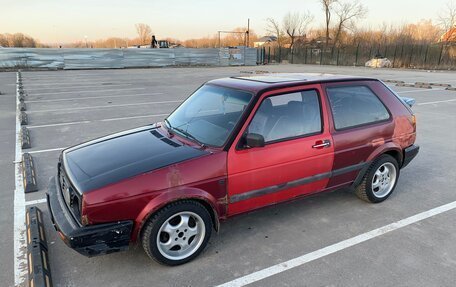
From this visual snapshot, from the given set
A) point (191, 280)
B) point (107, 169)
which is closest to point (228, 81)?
point (107, 169)

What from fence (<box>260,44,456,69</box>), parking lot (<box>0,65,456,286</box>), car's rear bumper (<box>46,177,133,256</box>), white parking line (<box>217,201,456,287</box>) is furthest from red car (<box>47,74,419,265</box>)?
fence (<box>260,44,456,69</box>)

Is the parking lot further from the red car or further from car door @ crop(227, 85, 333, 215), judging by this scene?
car door @ crop(227, 85, 333, 215)

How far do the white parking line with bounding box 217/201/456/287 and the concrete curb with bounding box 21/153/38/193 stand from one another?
10.6 ft

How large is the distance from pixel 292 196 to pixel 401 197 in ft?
6.11

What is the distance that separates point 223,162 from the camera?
3.14 metres

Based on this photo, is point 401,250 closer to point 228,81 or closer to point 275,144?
point 275,144

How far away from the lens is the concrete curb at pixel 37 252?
8.93 ft

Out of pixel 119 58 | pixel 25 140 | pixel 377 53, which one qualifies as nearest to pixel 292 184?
pixel 25 140

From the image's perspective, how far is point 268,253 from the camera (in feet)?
10.9

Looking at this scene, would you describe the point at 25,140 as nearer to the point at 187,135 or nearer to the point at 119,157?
the point at 119,157

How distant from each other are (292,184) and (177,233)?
1306mm

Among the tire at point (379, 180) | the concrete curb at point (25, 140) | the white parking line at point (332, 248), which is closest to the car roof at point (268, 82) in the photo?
the tire at point (379, 180)

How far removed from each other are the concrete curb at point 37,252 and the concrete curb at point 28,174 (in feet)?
2.93

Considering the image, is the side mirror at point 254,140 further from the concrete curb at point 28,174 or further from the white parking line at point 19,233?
the concrete curb at point 28,174
